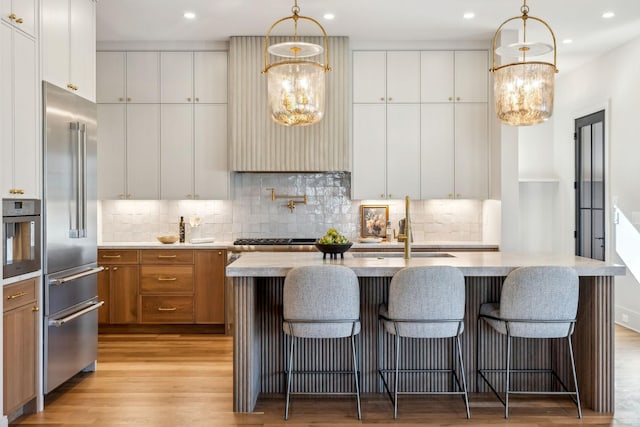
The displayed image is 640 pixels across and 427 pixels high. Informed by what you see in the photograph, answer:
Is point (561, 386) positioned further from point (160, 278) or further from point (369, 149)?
point (160, 278)

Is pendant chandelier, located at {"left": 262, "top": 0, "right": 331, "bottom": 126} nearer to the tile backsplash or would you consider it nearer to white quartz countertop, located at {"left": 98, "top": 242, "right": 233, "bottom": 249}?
white quartz countertop, located at {"left": 98, "top": 242, "right": 233, "bottom": 249}

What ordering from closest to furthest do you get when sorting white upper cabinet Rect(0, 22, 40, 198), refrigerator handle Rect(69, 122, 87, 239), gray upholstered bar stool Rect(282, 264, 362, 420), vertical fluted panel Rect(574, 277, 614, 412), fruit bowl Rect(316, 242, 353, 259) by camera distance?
1. white upper cabinet Rect(0, 22, 40, 198)
2. gray upholstered bar stool Rect(282, 264, 362, 420)
3. vertical fluted panel Rect(574, 277, 614, 412)
4. fruit bowl Rect(316, 242, 353, 259)
5. refrigerator handle Rect(69, 122, 87, 239)

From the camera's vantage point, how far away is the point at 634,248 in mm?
5672

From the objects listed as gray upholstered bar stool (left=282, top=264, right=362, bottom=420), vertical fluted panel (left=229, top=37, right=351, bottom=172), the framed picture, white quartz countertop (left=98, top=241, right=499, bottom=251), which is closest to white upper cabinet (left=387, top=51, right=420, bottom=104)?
vertical fluted panel (left=229, top=37, right=351, bottom=172)

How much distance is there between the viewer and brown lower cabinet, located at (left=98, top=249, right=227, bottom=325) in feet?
18.5

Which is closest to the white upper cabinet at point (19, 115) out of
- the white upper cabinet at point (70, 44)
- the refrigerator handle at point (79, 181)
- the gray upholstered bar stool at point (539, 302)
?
the white upper cabinet at point (70, 44)

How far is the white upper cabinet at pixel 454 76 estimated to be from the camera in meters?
5.92

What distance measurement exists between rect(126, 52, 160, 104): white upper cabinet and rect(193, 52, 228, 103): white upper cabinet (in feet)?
1.36

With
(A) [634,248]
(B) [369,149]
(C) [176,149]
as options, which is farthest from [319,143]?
(A) [634,248]

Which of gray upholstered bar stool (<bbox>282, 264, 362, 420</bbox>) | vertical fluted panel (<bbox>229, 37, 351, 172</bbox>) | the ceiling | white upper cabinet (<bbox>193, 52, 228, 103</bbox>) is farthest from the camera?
white upper cabinet (<bbox>193, 52, 228, 103</bbox>)

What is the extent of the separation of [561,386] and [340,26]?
3.75m

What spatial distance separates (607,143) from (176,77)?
4.75 metres

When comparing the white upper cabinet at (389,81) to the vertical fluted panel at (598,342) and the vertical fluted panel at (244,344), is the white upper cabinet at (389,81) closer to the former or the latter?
the vertical fluted panel at (598,342)

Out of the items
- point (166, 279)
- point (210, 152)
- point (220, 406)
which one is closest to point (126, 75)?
point (210, 152)
